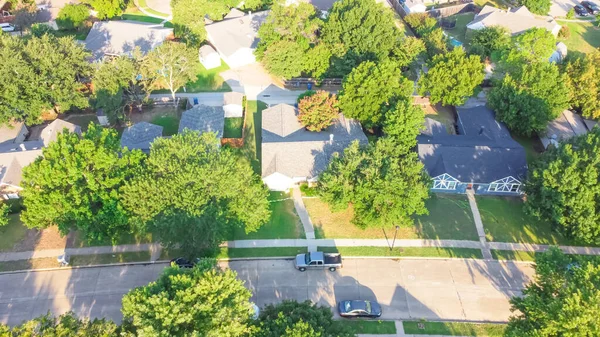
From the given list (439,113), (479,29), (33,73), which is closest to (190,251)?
(33,73)

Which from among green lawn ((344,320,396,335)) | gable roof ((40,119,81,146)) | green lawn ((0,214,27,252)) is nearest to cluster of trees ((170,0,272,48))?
gable roof ((40,119,81,146))

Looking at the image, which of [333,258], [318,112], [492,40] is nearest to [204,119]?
[318,112]

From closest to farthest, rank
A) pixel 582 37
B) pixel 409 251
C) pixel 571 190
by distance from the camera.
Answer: pixel 571 190 → pixel 409 251 → pixel 582 37

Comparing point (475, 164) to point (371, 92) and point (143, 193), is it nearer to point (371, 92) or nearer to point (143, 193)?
point (371, 92)

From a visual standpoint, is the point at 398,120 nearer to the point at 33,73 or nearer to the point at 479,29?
the point at 479,29

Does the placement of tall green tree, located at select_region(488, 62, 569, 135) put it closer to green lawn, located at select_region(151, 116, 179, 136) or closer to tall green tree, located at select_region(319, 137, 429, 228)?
tall green tree, located at select_region(319, 137, 429, 228)

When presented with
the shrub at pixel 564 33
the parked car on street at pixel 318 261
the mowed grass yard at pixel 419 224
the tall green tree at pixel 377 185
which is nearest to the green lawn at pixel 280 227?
the mowed grass yard at pixel 419 224

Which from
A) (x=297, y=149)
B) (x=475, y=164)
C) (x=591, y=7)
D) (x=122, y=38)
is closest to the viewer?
(x=475, y=164)
